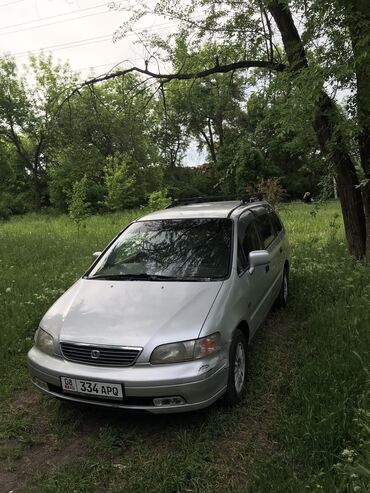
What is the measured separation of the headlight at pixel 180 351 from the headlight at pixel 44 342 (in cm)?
94

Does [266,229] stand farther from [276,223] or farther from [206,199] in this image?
[206,199]

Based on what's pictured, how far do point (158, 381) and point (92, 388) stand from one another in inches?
20.4

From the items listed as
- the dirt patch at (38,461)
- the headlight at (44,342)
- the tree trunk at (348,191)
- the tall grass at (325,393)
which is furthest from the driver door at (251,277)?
the tree trunk at (348,191)

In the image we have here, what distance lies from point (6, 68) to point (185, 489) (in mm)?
37322

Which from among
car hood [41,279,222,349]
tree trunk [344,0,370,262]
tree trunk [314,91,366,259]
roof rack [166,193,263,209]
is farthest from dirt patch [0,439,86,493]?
tree trunk [314,91,366,259]

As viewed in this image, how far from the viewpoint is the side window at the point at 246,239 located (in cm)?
435

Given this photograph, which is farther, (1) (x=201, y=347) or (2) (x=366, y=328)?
(2) (x=366, y=328)

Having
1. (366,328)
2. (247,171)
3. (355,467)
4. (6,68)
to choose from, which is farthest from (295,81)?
(6,68)

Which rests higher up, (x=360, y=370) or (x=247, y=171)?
(x=247, y=171)

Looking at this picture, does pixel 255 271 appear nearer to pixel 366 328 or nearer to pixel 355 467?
pixel 366 328

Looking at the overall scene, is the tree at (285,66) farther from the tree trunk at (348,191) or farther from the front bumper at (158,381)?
the front bumper at (158,381)

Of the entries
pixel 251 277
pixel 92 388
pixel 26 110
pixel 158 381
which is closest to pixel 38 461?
pixel 92 388

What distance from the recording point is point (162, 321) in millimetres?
3328

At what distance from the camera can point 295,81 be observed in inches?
195
